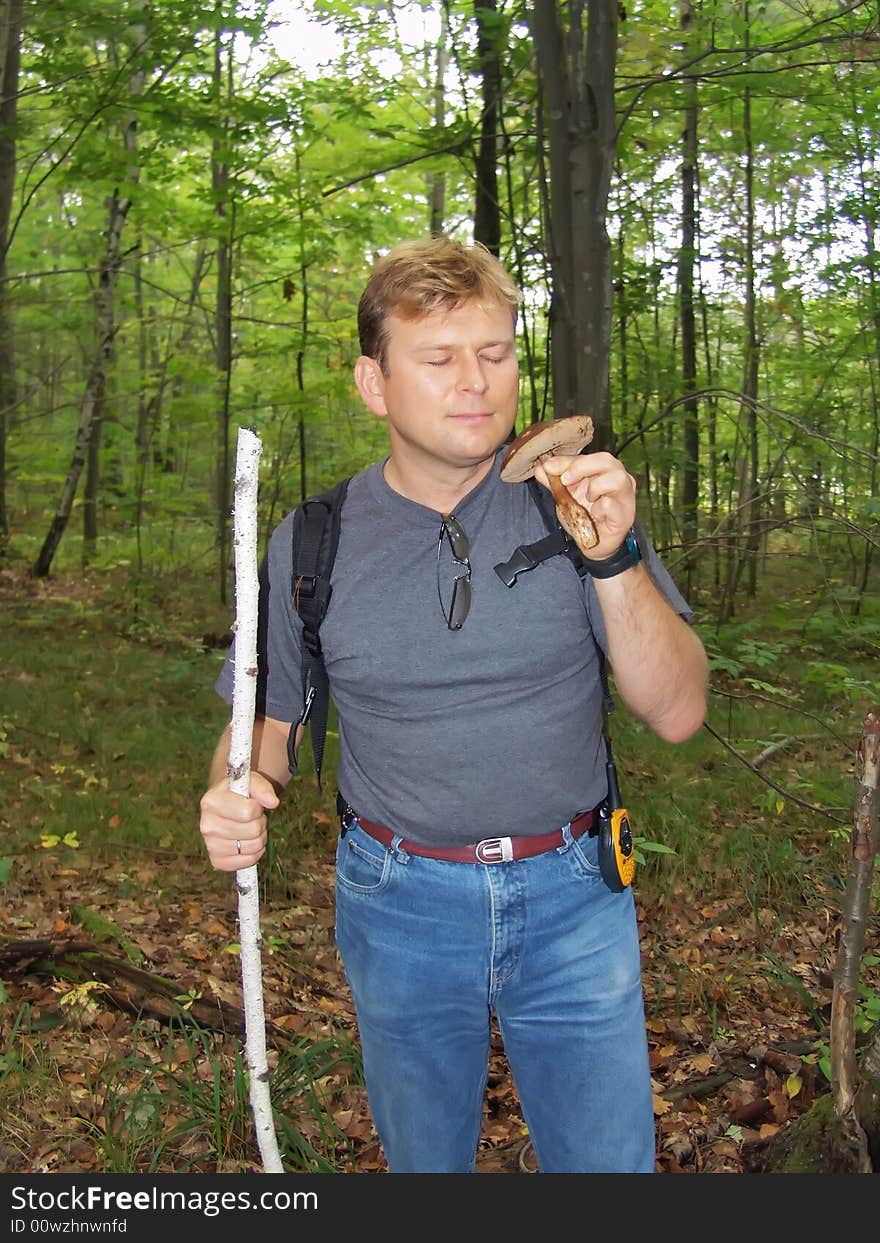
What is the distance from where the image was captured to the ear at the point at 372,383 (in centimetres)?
215

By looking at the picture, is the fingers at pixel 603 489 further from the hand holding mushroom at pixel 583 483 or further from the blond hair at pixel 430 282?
the blond hair at pixel 430 282

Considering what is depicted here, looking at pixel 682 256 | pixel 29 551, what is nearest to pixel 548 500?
pixel 682 256

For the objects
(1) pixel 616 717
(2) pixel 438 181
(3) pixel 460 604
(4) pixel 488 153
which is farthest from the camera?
(2) pixel 438 181

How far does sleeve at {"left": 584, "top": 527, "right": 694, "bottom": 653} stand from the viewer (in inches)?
77.9

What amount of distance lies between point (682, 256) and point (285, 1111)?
10247 mm

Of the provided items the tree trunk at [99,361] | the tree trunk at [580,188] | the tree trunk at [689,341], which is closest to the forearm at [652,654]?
the tree trunk at [580,188]

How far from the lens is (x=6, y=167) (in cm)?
1062

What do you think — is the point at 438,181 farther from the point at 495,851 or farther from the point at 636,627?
the point at 495,851

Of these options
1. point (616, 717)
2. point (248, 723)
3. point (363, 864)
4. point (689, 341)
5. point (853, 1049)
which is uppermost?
point (689, 341)

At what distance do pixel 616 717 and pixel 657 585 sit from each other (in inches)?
215

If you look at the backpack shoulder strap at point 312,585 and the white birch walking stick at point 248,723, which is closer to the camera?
the white birch walking stick at point 248,723

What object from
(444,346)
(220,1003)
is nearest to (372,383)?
(444,346)

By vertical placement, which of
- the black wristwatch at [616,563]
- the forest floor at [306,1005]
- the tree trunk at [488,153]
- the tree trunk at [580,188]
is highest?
the tree trunk at [488,153]

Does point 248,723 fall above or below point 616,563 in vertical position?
below
